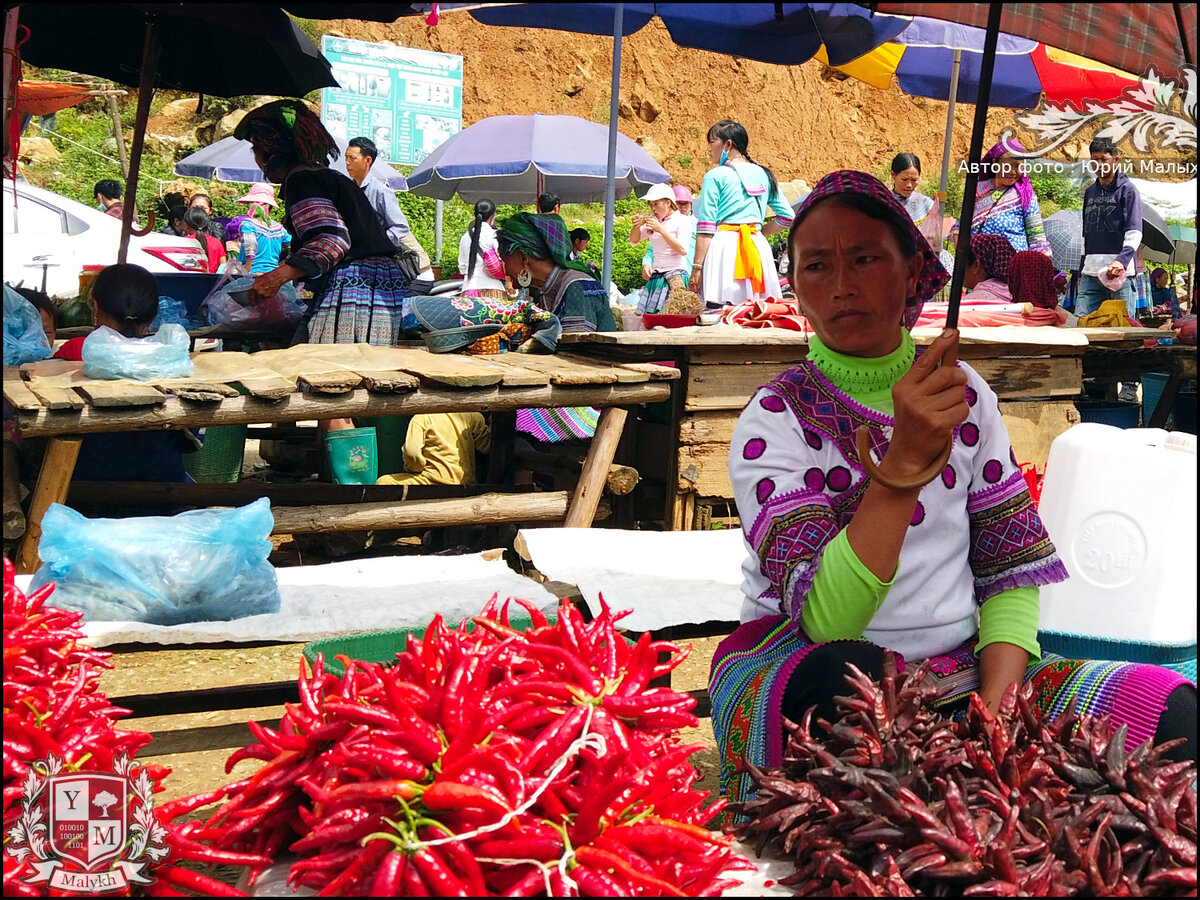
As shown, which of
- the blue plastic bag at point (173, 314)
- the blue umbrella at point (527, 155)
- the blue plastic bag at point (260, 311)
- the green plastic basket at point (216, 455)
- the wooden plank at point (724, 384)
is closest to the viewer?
the wooden plank at point (724, 384)

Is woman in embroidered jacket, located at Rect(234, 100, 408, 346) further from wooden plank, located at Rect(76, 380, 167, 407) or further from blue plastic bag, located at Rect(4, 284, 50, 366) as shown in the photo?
wooden plank, located at Rect(76, 380, 167, 407)

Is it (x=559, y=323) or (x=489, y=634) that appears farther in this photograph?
(x=559, y=323)

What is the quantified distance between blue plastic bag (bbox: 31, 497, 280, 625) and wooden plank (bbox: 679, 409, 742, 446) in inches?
79.7

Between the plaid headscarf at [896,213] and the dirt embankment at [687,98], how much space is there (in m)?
28.4

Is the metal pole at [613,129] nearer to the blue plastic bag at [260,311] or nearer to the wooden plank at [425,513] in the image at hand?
the blue plastic bag at [260,311]

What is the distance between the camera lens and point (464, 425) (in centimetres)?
544

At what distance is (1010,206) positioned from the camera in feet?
22.6

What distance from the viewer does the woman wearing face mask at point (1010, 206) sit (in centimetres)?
690

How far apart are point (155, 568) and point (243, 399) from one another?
0.82 metres

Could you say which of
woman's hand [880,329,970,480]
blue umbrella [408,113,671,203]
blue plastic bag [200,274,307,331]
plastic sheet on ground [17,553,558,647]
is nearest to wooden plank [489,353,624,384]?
plastic sheet on ground [17,553,558,647]

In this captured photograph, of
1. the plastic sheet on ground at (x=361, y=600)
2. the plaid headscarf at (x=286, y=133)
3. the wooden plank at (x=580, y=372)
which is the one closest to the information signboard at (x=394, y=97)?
the plaid headscarf at (x=286, y=133)

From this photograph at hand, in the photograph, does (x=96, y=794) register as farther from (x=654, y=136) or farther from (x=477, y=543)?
(x=654, y=136)

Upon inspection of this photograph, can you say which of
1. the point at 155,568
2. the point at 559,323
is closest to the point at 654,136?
the point at 559,323

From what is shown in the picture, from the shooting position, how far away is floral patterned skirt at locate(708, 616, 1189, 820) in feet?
5.64
